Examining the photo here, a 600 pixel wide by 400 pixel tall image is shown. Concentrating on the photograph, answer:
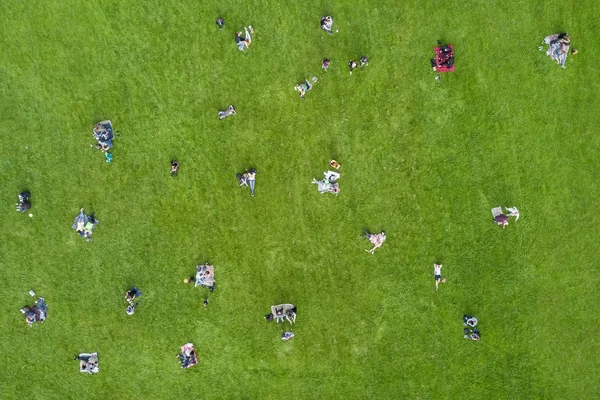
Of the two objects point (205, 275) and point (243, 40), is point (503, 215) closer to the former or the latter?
A: point (205, 275)

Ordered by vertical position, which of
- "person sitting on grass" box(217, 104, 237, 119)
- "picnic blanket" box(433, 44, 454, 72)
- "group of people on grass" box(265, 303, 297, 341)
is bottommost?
"group of people on grass" box(265, 303, 297, 341)

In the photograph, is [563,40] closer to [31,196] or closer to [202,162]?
[202,162]

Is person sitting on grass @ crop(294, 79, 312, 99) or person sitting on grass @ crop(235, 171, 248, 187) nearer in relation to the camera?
person sitting on grass @ crop(294, 79, 312, 99)

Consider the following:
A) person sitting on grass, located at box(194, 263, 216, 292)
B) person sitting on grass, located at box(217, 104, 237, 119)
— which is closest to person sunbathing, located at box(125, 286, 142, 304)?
person sitting on grass, located at box(194, 263, 216, 292)

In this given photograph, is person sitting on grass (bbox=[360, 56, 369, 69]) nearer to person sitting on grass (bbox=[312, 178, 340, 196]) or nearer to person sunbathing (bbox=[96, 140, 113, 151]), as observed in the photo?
person sitting on grass (bbox=[312, 178, 340, 196])

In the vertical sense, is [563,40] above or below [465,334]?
above

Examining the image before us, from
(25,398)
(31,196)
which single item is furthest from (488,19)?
(25,398)

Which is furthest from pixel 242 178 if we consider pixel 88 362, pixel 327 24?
pixel 88 362
